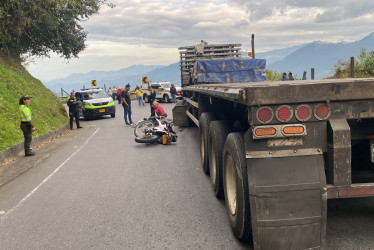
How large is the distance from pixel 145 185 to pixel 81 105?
1747cm

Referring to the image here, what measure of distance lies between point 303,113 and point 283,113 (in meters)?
0.19

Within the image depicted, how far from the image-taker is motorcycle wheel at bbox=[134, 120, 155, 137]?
11.3m

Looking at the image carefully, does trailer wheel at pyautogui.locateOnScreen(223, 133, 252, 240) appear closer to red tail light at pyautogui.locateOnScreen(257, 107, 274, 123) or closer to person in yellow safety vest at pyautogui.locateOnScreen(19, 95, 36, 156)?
red tail light at pyautogui.locateOnScreen(257, 107, 274, 123)

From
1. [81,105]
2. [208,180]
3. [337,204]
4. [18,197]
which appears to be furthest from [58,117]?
[337,204]

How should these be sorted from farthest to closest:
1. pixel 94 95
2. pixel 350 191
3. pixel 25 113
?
pixel 94 95 → pixel 25 113 → pixel 350 191

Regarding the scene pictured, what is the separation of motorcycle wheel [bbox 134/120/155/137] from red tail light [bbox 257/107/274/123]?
837 centimetres

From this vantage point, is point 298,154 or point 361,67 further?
point 361,67

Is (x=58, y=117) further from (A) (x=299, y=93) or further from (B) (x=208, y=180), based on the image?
(A) (x=299, y=93)

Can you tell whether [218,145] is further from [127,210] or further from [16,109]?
[16,109]

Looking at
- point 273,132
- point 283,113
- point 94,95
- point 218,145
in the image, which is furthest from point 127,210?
point 94,95

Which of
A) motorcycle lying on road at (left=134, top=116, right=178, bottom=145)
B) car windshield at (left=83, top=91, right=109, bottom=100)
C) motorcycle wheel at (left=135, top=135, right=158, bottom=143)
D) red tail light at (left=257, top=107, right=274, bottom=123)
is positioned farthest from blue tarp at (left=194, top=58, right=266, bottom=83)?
car windshield at (left=83, top=91, right=109, bottom=100)

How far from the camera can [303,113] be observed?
302cm

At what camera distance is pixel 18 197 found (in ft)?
19.7

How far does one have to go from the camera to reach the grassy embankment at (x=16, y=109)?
1110cm
